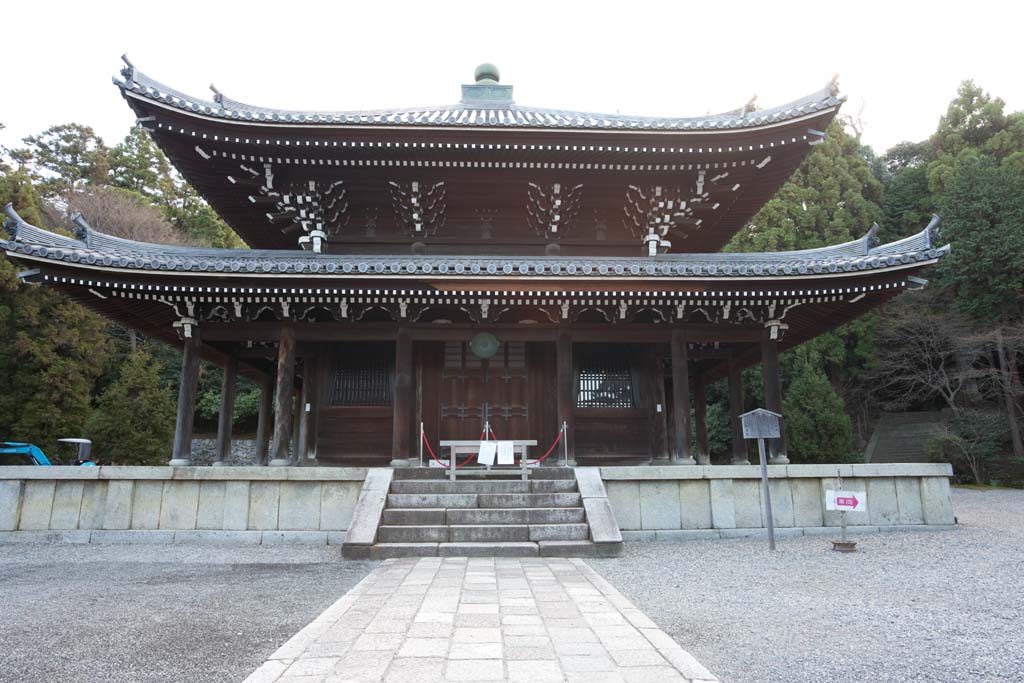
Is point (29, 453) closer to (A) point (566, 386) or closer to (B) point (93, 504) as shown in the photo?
(B) point (93, 504)

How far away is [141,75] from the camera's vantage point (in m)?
11.6

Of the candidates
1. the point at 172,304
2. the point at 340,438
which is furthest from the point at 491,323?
the point at 172,304

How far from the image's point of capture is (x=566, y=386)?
39.8 ft

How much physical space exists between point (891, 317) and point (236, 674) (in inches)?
1383

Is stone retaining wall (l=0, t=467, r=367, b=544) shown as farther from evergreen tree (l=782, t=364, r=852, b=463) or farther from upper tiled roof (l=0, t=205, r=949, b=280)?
evergreen tree (l=782, t=364, r=852, b=463)

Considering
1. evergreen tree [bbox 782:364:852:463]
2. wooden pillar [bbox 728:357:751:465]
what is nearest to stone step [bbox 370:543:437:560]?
wooden pillar [bbox 728:357:751:465]

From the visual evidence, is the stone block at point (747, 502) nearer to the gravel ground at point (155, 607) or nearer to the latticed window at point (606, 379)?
the latticed window at point (606, 379)

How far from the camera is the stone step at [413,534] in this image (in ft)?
29.1

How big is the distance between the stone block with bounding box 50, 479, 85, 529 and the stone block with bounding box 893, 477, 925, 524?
14.4 metres

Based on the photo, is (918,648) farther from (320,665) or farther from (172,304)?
(172,304)

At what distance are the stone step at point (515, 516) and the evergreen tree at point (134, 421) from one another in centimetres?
2050

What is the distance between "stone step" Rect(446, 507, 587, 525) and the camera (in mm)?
9359

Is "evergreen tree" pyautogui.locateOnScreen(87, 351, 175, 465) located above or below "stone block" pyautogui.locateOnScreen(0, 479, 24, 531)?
above

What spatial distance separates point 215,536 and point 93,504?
220 centimetres
